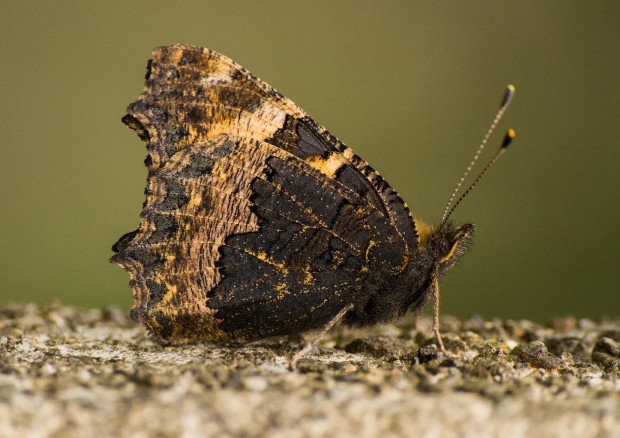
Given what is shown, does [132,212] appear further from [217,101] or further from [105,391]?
[105,391]

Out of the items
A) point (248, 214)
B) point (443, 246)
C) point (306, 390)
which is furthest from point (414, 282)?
point (306, 390)

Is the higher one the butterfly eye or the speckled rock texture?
the butterfly eye

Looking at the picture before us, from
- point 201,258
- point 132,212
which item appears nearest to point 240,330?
point 201,258

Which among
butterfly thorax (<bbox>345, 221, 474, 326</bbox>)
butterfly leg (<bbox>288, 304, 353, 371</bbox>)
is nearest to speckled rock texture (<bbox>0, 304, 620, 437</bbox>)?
butterfly leg (<bbox>288, 304, 353, 371</bbox>)

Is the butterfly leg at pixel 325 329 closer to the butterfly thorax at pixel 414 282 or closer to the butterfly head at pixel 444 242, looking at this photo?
the butterfly thorax at pixel 414 282

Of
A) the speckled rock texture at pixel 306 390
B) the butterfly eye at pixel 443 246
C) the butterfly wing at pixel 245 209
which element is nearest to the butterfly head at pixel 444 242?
the butterfly eye at pixel 443 246

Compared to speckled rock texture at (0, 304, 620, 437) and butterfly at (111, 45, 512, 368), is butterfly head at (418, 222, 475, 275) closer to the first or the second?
butterfly at (111, 45, 512, 368)

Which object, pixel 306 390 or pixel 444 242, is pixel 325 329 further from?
pixel 306 390
